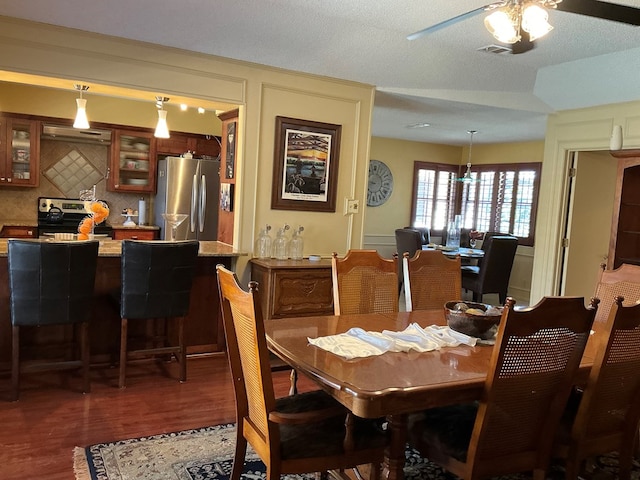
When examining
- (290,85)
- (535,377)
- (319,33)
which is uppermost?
(319,33)

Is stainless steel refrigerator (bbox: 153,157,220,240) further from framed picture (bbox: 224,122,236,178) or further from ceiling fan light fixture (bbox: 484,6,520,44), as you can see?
ceiling fan light fixture (bbox: 484,6,520,44)

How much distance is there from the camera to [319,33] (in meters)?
3.80

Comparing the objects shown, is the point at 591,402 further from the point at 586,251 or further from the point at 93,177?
the point at 93,177

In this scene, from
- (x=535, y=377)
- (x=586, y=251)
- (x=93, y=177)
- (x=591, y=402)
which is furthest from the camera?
(x=93, y=177)

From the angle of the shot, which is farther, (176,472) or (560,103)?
(560,103)

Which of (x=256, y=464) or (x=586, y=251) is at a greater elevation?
(x=586, y=251)

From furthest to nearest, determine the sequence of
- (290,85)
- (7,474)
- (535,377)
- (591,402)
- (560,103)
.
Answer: (560,103), (290,85), (7,474), (591,402), (535,377)

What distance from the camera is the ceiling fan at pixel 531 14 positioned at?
2.09 meters

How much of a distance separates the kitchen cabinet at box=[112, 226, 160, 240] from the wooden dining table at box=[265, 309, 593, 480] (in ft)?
14.4

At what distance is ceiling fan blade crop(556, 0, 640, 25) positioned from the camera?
2.10m

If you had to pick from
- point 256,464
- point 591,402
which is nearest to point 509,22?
point 591,402

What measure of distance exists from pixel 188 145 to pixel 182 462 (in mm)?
4849

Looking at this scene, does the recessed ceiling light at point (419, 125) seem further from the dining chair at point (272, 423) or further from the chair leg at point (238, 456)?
the chair leg at point (238, 456)

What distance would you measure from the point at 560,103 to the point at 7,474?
208 inches
